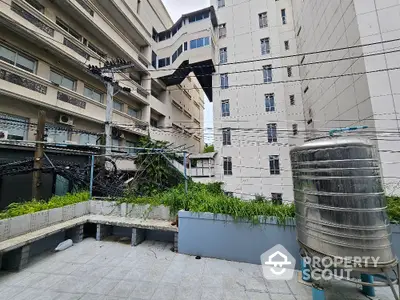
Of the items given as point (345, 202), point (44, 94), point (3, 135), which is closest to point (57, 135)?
point (44, 94)

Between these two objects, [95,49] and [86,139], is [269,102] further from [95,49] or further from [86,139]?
[86,139]

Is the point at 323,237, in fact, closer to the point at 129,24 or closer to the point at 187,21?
the point at 129,24

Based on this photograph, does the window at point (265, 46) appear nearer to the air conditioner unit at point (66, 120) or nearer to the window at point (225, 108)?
the window at point (225, 108)

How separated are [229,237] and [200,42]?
1507 cm

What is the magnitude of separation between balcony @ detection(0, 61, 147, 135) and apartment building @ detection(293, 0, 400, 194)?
11.3 m

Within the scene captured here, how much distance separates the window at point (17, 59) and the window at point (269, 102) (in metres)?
13.5

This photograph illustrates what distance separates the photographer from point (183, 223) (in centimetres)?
416

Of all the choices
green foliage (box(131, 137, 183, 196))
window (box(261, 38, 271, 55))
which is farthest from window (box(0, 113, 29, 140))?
window (box(261, 38, 271, 55))

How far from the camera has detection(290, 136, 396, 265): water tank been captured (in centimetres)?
209

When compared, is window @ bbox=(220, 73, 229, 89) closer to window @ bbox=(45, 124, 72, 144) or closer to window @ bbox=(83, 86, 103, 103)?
window @ bbox=(83, 86, 103, 103)

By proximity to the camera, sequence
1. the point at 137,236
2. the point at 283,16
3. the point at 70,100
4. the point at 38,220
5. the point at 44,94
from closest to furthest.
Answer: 1. the point at 38,220
2. the point at 137,236
3. the point at 44,94
4. the point at 70,100
5. the point at 283,16

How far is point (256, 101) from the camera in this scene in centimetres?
1348

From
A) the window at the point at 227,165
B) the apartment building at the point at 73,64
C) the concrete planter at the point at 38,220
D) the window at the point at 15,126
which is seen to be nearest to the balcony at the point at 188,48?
the apartment building at the point at 73,64

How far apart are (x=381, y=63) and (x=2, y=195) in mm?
14497
